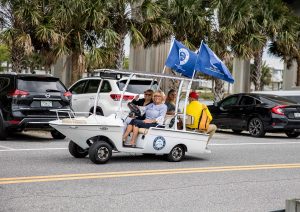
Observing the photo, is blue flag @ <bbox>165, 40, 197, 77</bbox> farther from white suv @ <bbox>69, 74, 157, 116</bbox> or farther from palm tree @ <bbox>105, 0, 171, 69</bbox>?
palm tree @ <bbox>105, 0, 171, 69</bbox>

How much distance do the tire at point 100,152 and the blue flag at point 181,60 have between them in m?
2.17

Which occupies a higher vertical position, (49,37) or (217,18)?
(217,18)

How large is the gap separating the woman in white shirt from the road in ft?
1.94

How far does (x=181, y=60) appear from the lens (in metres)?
11.5

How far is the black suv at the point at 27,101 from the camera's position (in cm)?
1379

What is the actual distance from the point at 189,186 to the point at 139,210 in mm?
1866

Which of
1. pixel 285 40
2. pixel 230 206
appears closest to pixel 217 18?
pixel 285 40

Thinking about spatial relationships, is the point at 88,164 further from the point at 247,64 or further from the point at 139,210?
the point at 247,64

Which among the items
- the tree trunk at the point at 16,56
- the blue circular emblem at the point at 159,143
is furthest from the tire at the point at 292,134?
the blue circular emblem at the point at 159,143

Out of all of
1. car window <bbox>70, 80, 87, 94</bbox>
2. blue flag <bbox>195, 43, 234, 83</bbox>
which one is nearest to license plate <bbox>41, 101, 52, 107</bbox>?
car window <bbox>70, 80, 87, 94</bbox>

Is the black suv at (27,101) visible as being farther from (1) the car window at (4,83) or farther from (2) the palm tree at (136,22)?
(2) the palm tree at (136,22)

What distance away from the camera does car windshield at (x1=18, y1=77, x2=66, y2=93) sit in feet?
46.2

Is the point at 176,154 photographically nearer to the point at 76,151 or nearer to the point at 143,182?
the point at 76,151

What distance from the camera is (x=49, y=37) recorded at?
2019 centimetres
